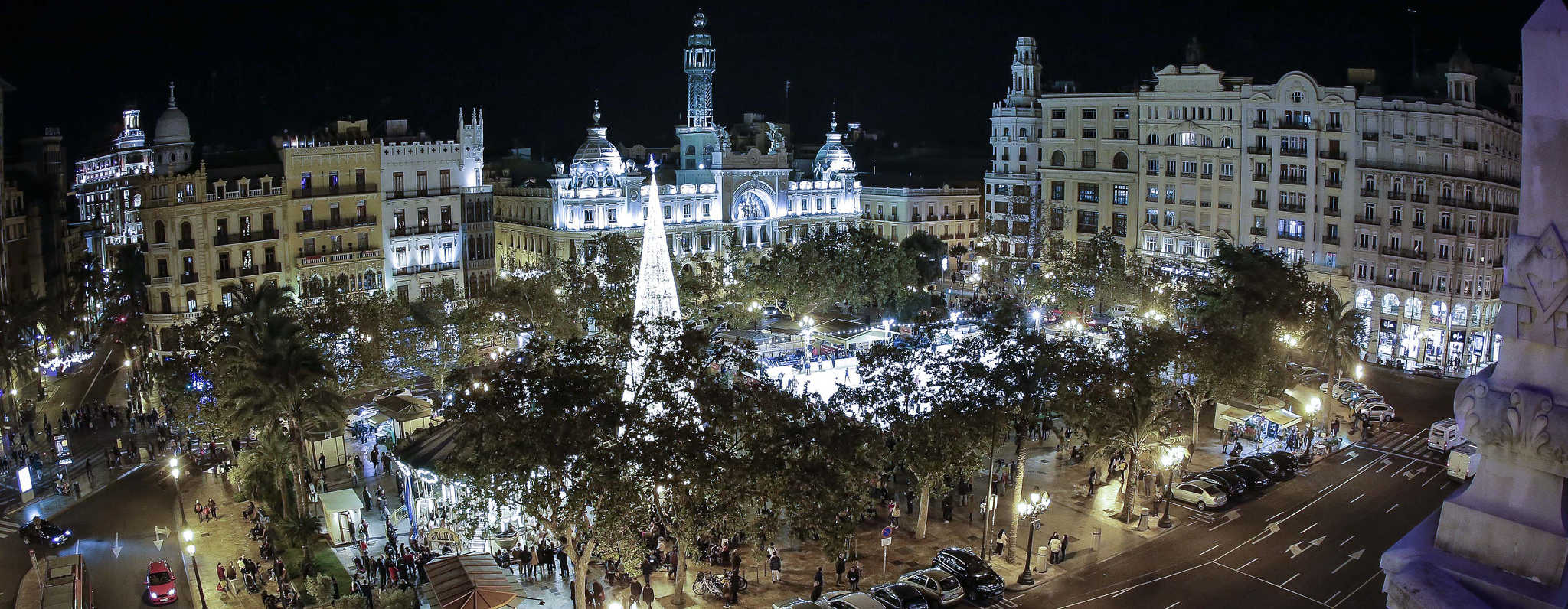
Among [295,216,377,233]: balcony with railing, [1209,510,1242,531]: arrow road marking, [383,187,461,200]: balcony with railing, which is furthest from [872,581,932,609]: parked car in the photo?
[383,187,461,200]: balcony with railing

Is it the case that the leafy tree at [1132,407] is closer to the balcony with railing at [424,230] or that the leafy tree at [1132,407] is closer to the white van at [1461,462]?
the white van at [1461,462]

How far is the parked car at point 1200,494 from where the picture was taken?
50344 mm

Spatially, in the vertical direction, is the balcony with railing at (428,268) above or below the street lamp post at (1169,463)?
above

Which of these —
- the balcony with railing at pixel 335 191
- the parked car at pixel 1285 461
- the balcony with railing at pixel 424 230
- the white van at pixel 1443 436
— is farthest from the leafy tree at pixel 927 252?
the white van at pixel 1443 436

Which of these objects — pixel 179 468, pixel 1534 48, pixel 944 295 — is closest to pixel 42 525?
pixel 179 468

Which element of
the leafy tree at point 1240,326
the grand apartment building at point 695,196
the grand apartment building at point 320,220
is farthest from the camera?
the grand apartment building at point 695,196

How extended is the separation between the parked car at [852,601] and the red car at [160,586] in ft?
78.0

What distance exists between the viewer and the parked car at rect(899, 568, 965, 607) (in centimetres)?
4025

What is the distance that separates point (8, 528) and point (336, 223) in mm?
37674

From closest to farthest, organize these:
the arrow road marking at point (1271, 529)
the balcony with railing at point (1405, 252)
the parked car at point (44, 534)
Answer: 1. the arrow road marking at point (1271, 529)
2. the parked car at point (44, 534)
3. the balcony with railing at point (1405, 252)

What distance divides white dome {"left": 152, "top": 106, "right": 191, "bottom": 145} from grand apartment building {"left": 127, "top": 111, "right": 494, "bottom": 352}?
510 centimetres

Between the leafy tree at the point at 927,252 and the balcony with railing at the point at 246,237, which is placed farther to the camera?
the leafy tree at the point at 927,252

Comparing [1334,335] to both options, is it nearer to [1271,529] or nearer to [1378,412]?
Answer: [1378,412]

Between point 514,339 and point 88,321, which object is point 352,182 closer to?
point 514,339
